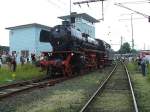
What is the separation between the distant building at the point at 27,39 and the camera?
64.4 m

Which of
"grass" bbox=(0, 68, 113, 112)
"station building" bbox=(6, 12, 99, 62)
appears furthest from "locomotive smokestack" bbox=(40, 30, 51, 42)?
"station building" bbox=(6, 12, 99, 62)

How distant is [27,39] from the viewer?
65.9 meters

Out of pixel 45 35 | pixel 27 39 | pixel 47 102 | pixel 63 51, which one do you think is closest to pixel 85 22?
pixel 27 39

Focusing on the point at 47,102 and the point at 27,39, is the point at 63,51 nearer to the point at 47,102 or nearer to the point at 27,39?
the point at 47,102

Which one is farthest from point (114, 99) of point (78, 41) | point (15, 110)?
point (78, 41)

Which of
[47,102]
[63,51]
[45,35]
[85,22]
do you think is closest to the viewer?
[47,102]

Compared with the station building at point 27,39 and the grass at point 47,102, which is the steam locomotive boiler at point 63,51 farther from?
the station building at point 27,39

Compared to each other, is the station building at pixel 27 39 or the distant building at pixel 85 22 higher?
the distant building at pixel 85 22

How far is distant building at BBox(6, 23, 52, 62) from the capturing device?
2534 inches

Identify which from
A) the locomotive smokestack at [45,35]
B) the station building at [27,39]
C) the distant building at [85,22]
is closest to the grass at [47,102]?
the locomotive smokestack at [45,35]

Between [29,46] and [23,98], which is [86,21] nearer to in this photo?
[29,46]

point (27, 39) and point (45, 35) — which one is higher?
point (27, 39)

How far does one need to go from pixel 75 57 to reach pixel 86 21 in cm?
6674

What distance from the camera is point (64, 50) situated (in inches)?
1054
